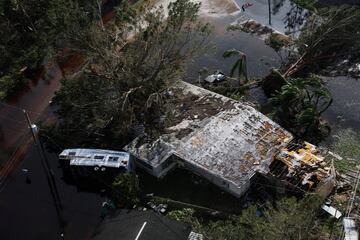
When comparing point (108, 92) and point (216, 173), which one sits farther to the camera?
point (108, 92)

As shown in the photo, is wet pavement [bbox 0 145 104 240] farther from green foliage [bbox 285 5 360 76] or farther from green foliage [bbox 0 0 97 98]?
→ green foliage [bbox 285 5 360 76]

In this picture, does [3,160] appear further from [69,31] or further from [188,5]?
[188,5]

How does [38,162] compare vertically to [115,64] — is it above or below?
below

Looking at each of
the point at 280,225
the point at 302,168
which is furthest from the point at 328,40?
the point at 280,225

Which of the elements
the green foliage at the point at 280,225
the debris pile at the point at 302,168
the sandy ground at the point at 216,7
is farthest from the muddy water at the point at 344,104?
the sandy ground at the point at 216,7

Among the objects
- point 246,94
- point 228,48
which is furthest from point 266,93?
point 228,48

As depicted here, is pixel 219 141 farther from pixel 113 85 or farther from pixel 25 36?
pixel 25 36
